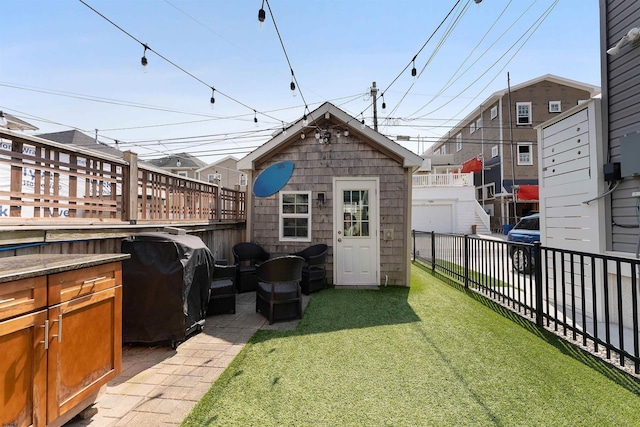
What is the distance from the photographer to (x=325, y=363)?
280cm

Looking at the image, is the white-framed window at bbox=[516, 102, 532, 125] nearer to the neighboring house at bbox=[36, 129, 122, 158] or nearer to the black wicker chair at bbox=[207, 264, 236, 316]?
the black wicker chair at bbox=[207, 264, 236, 316]

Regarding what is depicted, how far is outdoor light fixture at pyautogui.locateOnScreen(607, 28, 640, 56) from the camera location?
342 cm

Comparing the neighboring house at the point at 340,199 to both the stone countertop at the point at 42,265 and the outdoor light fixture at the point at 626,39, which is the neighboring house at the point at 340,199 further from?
the stone countertop at the point at 42,265

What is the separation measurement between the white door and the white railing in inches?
484

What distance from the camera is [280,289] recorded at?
13.7 feet

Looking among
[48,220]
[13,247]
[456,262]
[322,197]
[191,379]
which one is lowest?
[191,379]

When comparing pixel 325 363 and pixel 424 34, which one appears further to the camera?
Answer: pixel 424 34

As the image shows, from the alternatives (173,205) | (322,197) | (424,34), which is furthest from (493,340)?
(173,205)

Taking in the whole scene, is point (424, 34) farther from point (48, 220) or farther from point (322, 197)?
point (48, 220)

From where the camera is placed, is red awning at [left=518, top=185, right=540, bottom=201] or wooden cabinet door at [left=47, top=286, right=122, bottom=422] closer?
wooden cabinet door at [left=47, top=286, right=122, bottom=422]

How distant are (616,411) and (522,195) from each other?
18178 mm

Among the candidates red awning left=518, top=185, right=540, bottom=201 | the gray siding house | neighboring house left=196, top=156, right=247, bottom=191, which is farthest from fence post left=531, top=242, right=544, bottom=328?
neighboring house left=196, top=156, right=247, bottom=191

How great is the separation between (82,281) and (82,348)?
1.44 feet

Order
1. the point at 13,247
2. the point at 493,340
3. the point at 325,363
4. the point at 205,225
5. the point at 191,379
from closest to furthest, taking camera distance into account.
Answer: the point at 13,247 < the point at 191,379 < the point at 325,363 < the point at 493,340 < the point at 205,225
